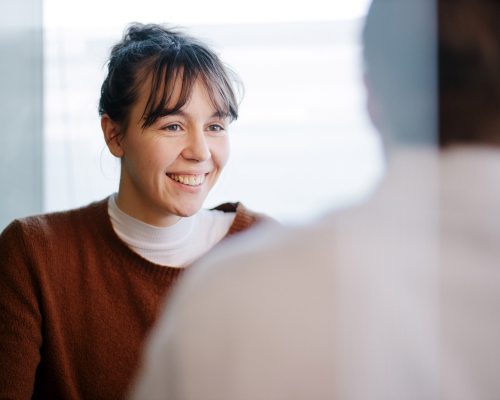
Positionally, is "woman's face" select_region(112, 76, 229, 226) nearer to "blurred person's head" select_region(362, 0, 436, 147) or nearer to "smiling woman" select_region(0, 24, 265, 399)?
"smiling woman" select_region(0, 24, 265, 399)

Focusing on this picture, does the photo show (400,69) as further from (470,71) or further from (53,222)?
(53,222)

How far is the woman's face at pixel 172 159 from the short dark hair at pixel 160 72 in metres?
0.01

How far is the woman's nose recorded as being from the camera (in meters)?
Result: 0.86

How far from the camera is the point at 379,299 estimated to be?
13.9 inches

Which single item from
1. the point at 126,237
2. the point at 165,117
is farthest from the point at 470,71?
the point at 126,237

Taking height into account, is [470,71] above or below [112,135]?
above

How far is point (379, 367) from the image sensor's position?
13.9 inches

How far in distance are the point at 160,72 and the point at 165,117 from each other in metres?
0.06

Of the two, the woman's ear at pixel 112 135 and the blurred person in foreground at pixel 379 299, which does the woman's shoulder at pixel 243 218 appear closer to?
the woman's ear at pixel 112 135

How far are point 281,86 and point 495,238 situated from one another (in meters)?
0.53

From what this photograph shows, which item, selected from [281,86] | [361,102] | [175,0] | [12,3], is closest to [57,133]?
[12,3]

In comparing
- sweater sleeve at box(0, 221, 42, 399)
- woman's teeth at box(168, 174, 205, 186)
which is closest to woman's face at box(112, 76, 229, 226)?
woman's teeth at box(168, 174, 205, 186)

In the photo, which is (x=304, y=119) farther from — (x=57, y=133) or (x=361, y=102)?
(x=57, y=133)

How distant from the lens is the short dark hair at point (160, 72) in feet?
2.75
